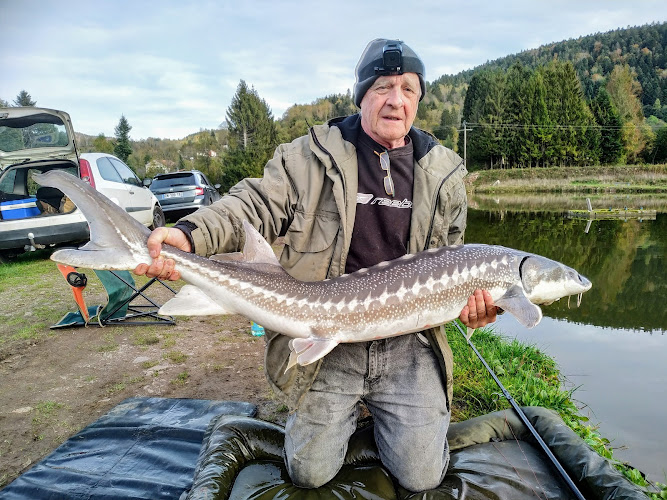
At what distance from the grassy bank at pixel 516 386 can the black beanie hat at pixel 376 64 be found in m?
2.90

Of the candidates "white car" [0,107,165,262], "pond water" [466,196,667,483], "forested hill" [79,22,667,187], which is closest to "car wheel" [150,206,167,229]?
"white car" [0,107,165,262]

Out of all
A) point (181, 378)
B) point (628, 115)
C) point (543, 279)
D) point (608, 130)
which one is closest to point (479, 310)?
point (543, 279)

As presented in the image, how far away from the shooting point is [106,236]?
2443 millimetres

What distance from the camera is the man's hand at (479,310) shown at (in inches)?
113

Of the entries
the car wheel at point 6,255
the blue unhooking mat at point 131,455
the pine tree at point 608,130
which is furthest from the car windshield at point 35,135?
the pine tree at point 608,130

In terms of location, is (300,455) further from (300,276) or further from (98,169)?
(98,169)

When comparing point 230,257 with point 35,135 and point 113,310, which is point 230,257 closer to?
point 113,310

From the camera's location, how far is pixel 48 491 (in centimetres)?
273

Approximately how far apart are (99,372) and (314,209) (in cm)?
310

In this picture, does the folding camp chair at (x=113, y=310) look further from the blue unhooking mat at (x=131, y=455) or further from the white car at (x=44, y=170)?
the white car at (x=44, y=170)

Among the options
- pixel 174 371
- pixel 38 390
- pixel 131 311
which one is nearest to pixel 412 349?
pixel 174 371

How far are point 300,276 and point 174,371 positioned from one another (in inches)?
94.7

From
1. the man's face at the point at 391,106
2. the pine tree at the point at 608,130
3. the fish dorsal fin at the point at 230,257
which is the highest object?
the pine tree at the point at 608,130

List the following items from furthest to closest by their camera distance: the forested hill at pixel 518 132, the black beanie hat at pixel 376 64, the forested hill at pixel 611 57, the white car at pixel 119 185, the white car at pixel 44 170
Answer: the forested hill at pixel 611 57 → the forested hill at pixel 518 132 → the white car at pixel 119 185 → the white car at pixel 44 170 → the black beanie hat at pixel 376 64
